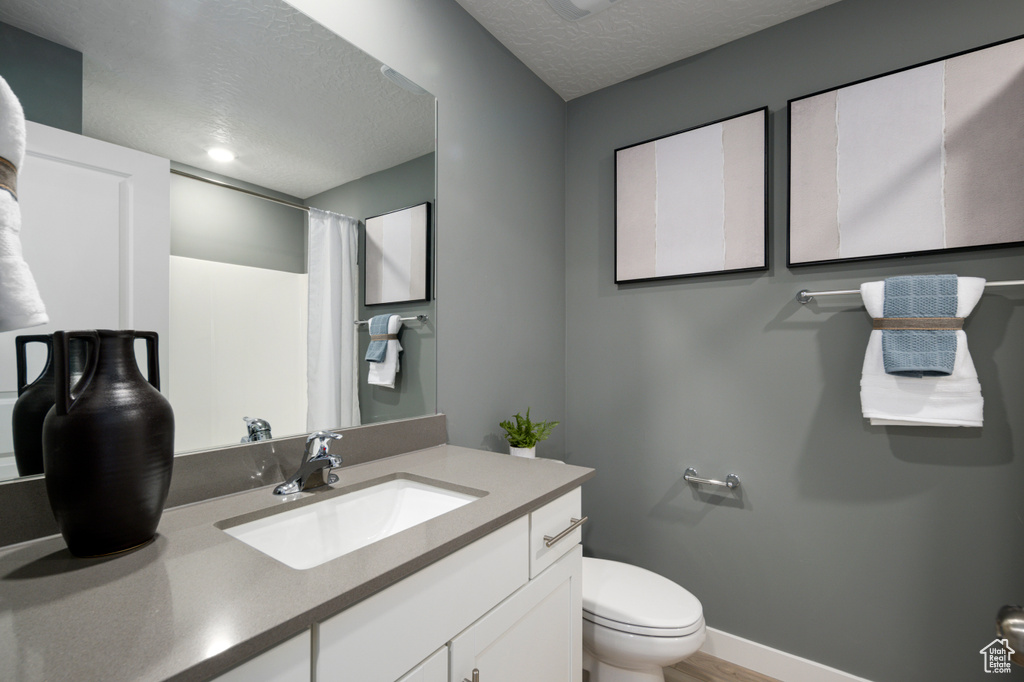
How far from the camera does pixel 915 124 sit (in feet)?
4.85

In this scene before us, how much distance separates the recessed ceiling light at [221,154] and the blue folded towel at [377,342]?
0.53 meters

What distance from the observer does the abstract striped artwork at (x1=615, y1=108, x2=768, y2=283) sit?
176cm

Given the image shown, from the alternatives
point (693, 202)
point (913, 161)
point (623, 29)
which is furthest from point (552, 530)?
point (623, 29)

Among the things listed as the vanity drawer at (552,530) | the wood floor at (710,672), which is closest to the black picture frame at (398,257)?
the vanity drawer at (552,530)

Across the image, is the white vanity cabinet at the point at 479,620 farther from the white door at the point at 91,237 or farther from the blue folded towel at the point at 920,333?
the blue folded towel at the point at 920,333

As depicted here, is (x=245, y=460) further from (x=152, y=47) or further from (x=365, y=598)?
(x=152, y=47)

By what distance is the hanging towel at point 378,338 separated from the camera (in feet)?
4.49

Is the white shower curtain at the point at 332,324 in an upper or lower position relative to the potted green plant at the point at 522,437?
upper

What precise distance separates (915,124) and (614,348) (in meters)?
1.27

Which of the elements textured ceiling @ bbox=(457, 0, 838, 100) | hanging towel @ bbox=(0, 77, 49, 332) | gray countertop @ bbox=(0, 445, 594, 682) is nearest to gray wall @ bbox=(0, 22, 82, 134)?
hanging towel @ bbox=(0, 77, 49, 332)

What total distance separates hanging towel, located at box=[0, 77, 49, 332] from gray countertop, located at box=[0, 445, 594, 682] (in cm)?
35

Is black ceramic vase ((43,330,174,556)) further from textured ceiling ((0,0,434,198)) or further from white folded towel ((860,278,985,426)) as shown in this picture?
white folded towel ((860,278,985,426))

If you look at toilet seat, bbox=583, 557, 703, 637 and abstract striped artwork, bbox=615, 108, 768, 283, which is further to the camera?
abstract striped artwork, bbox=615, 108, 768, 283

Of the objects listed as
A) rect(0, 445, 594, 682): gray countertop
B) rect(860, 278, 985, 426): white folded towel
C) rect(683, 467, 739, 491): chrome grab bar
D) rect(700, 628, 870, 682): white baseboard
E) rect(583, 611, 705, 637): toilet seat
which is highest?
rect(860, 278, 985, 426): white folded towel
